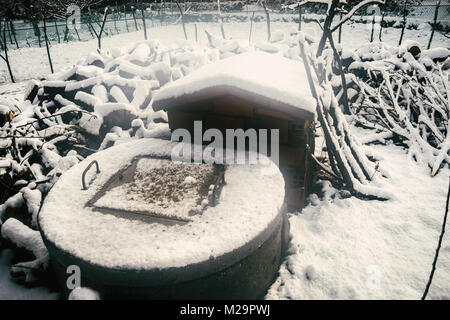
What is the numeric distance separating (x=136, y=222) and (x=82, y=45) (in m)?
16.2

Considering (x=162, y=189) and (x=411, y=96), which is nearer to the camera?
(x=162, y=189)

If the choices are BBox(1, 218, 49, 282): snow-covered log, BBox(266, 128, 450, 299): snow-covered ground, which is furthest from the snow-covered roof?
BBox(1, 218, 49, 282): snow-covered log

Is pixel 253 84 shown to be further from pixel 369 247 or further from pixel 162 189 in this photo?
pixel 369 247

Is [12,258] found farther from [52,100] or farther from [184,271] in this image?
[52,100]

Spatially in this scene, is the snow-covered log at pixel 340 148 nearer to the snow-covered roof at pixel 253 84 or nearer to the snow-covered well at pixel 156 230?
the snow-covered roof at pixel 253 84

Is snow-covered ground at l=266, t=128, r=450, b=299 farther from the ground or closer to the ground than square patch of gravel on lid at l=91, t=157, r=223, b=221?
closer to the ground

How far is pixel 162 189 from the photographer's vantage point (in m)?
2.38

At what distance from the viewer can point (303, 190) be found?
311 centimetres

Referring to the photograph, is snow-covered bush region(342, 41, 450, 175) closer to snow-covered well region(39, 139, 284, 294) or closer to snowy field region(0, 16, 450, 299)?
snowy field region(0, 16, 450, 299)

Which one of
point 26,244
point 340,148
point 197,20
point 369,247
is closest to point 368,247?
point 369,247

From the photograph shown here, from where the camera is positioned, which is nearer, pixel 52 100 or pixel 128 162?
pixel 128 162

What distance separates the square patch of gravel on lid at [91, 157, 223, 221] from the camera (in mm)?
2162
